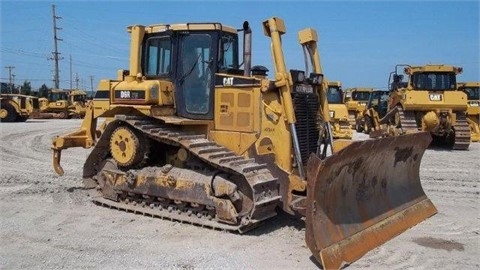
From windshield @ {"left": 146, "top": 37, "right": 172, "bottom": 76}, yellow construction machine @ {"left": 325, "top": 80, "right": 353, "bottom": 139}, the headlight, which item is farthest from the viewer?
yellow construction machine @ {"left": 325, "top": 80, "right": 353, "bottom": 139}

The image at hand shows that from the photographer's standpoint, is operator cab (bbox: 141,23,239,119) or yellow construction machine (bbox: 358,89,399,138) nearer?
operator cab (bbox: 141,23,239,119)

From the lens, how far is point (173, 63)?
288 inches

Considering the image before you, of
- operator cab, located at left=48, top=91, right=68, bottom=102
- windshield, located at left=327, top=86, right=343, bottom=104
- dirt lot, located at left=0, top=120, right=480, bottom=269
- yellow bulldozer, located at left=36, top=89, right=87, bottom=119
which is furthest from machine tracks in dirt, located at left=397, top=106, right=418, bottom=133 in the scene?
operator cab, located at left=48, top=91, right=68, bottom=102

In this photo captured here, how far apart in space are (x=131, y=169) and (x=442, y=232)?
4591 millimetres

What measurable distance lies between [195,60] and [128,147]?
1675 mm

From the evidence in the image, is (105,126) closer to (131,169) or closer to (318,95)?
(131,169)

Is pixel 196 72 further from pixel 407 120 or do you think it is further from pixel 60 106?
pixel 60 106

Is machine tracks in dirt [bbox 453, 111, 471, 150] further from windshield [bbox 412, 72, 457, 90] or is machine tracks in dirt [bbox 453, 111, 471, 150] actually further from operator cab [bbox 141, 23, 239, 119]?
operator cab [bbox 141, 23, 239, 119]

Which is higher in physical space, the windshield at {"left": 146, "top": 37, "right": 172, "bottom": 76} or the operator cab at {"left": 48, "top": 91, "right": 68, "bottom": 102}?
the windshield at {"left": 146, "top": 37, "right": 172, "bottom": 76}

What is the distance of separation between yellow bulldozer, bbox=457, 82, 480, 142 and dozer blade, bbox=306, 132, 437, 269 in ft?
44.4

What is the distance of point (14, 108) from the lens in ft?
100

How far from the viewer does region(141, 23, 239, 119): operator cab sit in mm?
7027

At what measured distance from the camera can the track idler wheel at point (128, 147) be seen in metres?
7.02

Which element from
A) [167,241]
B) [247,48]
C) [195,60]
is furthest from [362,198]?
[195,60]
